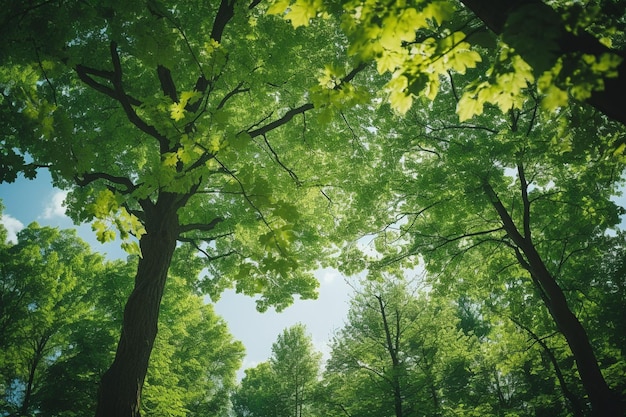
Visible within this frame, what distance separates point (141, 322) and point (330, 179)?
4.85 metres

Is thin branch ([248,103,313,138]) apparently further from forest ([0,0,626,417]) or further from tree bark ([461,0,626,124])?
tree bark ([461,0,626,124])

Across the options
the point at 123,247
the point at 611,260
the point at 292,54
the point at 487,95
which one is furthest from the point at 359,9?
the point at 611,260

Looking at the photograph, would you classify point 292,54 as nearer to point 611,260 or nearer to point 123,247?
point 123,247

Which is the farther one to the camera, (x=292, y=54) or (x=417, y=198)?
(x=417, y=198)

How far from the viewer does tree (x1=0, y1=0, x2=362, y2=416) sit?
2959mm

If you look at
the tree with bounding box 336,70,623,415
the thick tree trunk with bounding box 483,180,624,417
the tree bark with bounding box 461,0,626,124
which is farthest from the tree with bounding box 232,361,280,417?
the tree bark with bounding box 461,0,626,124

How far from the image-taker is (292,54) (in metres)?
6.30

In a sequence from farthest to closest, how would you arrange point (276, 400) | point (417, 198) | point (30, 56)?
1. point (276, 400)
2. point (417, 198)
3. point (30, 56)

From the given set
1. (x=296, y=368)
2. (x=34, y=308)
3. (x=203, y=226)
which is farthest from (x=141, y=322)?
(x=296, y=368)

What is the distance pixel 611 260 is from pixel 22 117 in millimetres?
16180

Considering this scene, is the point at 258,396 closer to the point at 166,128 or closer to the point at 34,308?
the point at 34,308

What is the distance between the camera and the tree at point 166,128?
2959 millimetres

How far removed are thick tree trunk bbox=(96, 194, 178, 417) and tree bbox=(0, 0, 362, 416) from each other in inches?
0.7

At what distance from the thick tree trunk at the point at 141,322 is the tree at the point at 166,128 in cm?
2
